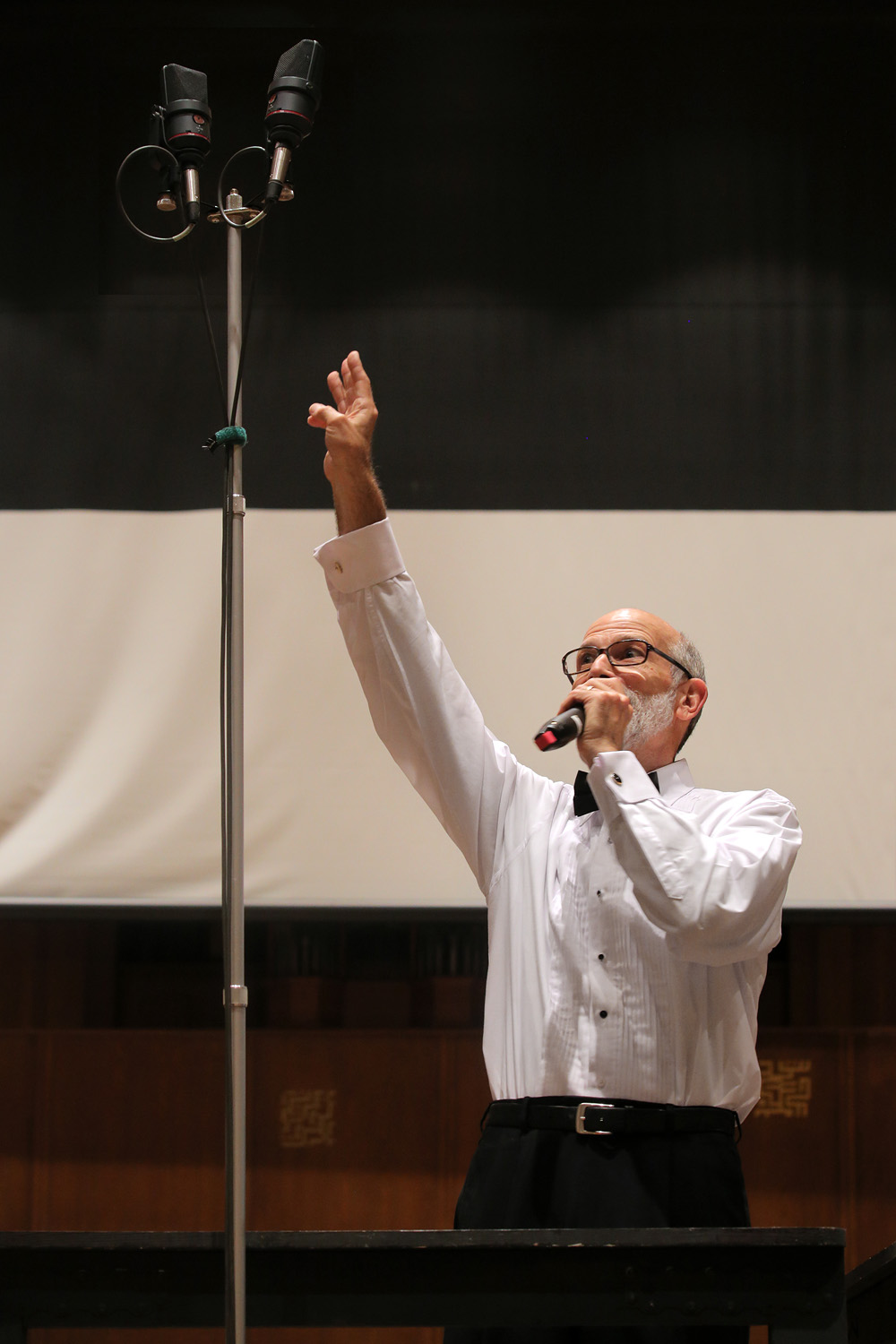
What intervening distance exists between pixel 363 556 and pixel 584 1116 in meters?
0.80

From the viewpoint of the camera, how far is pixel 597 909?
1712 millimetres

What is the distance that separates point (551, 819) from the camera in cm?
187

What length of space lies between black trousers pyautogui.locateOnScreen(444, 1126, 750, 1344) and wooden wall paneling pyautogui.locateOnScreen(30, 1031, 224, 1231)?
2095 millimetres

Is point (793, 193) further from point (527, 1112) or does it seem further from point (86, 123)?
point (527, 1112)

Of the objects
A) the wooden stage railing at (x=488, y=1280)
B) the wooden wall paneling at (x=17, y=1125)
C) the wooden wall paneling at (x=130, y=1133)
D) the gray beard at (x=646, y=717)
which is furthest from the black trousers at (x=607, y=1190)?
the wooden wall paneling at (x=17, y=1125)

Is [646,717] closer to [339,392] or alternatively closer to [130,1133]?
[339,392]

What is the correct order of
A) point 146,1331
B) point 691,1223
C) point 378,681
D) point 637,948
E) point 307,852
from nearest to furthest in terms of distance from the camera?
point 691,1223 < point 637,948 < point 378,681 < point 307,852 < point 146,1331

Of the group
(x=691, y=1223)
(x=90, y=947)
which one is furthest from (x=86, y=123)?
(x=691, y=1223)

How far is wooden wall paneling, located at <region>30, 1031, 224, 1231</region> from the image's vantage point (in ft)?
11.3

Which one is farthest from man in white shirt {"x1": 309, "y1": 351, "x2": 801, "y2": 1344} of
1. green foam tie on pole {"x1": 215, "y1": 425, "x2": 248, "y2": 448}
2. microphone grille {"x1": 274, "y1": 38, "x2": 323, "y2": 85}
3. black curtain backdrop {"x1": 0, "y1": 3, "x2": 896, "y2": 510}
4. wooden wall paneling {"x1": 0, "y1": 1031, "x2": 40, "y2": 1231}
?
wooden wall paneling {"x1": 0, "y1": 1031, "x2": 40, "y2": 1231}

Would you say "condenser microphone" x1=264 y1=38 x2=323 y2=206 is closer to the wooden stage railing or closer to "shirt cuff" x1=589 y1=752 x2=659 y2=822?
"shirt cuff" x1=589 y1=752 x2=659 y2=822

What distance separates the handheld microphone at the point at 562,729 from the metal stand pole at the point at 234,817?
0.39 meters

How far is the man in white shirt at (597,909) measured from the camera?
1.56m

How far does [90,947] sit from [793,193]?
9.76 ft
